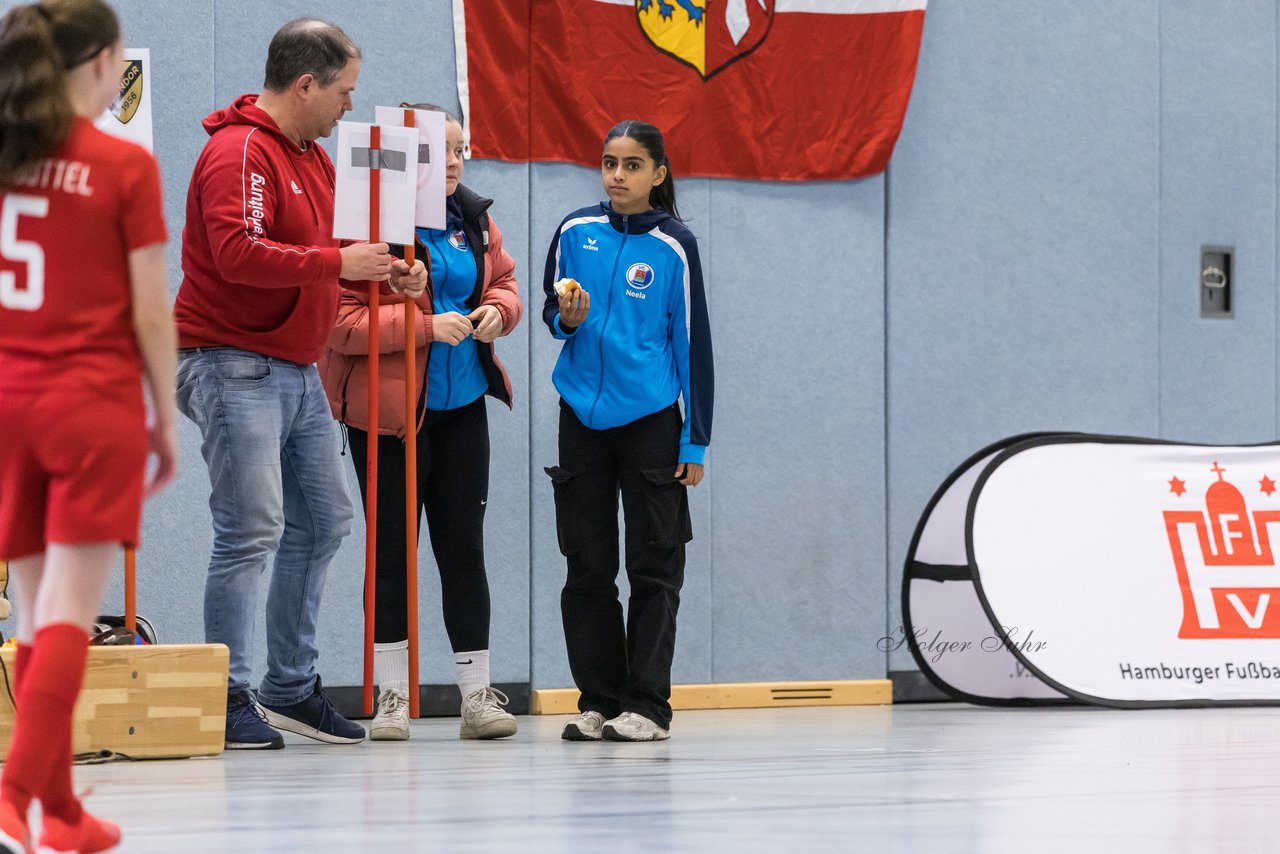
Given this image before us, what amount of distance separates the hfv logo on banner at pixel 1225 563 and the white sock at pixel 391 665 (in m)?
2.46

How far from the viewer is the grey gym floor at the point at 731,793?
7.14 ft

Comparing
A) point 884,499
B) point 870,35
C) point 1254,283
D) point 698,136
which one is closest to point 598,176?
point 698,136

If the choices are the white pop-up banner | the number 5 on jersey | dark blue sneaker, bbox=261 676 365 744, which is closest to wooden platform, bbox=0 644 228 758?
dark blue sneaker, bbox=261 676 365 744

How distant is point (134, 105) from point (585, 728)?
189cm

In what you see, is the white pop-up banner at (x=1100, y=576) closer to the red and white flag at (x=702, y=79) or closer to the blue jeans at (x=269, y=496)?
the red and white flag at (x=702, y=79)

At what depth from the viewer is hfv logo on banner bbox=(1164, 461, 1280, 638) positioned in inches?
197

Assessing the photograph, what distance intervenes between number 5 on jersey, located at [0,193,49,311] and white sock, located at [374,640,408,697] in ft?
6.24

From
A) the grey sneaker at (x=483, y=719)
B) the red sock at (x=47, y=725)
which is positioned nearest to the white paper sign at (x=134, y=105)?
the grey sneaker at (x=483, y=719)

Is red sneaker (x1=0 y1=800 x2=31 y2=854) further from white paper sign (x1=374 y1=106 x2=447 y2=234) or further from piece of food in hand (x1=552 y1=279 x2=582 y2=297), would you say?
white paper sign (x1=374 y1=106 x2=447 y2=234)

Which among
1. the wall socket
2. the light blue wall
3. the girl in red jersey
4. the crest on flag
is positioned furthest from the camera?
the wall socket

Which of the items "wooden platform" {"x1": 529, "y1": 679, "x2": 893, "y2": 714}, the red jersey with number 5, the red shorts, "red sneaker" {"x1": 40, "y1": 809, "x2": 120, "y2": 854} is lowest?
"wooden platform" {"x1": 529, "y1": 679, "x2": 893, "y2": 714}

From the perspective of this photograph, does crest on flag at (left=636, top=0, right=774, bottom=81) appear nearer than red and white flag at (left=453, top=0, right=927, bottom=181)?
No

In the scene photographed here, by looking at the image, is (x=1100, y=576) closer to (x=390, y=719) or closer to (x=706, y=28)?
(x=706, y=28)

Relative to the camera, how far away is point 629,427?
3.84m
